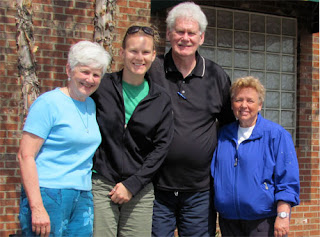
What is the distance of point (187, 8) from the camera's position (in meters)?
3.75

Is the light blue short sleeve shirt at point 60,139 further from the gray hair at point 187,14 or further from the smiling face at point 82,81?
the gray hair at point 187,14

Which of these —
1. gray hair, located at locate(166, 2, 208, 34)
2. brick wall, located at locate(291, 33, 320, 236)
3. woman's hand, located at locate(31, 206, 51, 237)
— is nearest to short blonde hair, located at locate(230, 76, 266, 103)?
gray hair, located at locate(166, 2, 208, 34)

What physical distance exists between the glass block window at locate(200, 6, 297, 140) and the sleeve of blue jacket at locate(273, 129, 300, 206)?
3.41m

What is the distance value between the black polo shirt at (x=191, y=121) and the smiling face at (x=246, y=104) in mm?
141

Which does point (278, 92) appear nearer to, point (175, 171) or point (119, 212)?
point (175, 171)

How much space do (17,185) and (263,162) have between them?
3.26 metres

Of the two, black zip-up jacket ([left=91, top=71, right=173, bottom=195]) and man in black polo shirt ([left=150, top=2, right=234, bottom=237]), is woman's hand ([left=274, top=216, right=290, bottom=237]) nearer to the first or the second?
man in black polo shirt ([left=150, top=2, right=234, bottom=237])

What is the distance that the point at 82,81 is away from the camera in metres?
3.04

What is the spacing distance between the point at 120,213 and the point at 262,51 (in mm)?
4659

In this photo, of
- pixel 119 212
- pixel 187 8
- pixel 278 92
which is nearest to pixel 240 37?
pixel 278 92

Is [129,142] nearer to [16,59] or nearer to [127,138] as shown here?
[127,138]

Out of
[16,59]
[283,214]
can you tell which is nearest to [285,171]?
[283,214]

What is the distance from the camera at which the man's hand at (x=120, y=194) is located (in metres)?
3.19

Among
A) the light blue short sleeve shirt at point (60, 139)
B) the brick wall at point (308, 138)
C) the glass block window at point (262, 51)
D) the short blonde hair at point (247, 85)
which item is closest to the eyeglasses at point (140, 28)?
the light blue short sleeve shirt at point (60, 139)
